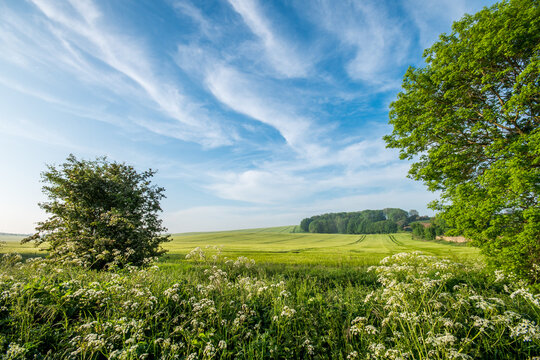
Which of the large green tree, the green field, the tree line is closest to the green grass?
the green field

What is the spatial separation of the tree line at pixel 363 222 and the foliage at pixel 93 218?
347 ft

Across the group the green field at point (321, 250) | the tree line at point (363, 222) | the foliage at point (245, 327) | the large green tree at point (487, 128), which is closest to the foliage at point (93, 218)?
the green field at point (321, 250)

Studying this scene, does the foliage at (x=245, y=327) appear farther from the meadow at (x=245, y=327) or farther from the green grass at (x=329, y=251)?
the green grass at (x=329, y=251)

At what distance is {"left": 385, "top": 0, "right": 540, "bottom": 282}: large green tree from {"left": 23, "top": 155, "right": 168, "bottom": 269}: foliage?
1879 cm

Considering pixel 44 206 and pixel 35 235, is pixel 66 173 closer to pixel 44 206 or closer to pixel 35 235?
pixel 44 206

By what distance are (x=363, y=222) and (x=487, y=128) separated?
106649mm

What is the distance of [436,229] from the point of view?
6372cm

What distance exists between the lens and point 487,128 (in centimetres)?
940

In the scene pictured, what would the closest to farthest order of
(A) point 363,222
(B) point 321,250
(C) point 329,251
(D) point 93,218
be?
(D) point 93,218
(C) point 329,251
(B) point 321,250
(A) point 363,222

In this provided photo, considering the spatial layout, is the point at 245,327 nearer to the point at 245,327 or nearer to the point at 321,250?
the point at 245,327

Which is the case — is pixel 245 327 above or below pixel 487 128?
below

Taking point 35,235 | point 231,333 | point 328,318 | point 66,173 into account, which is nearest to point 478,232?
point 328,318

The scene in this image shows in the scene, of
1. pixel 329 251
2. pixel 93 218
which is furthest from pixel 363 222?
pixel 93 218

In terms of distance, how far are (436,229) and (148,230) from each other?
80710 mm
